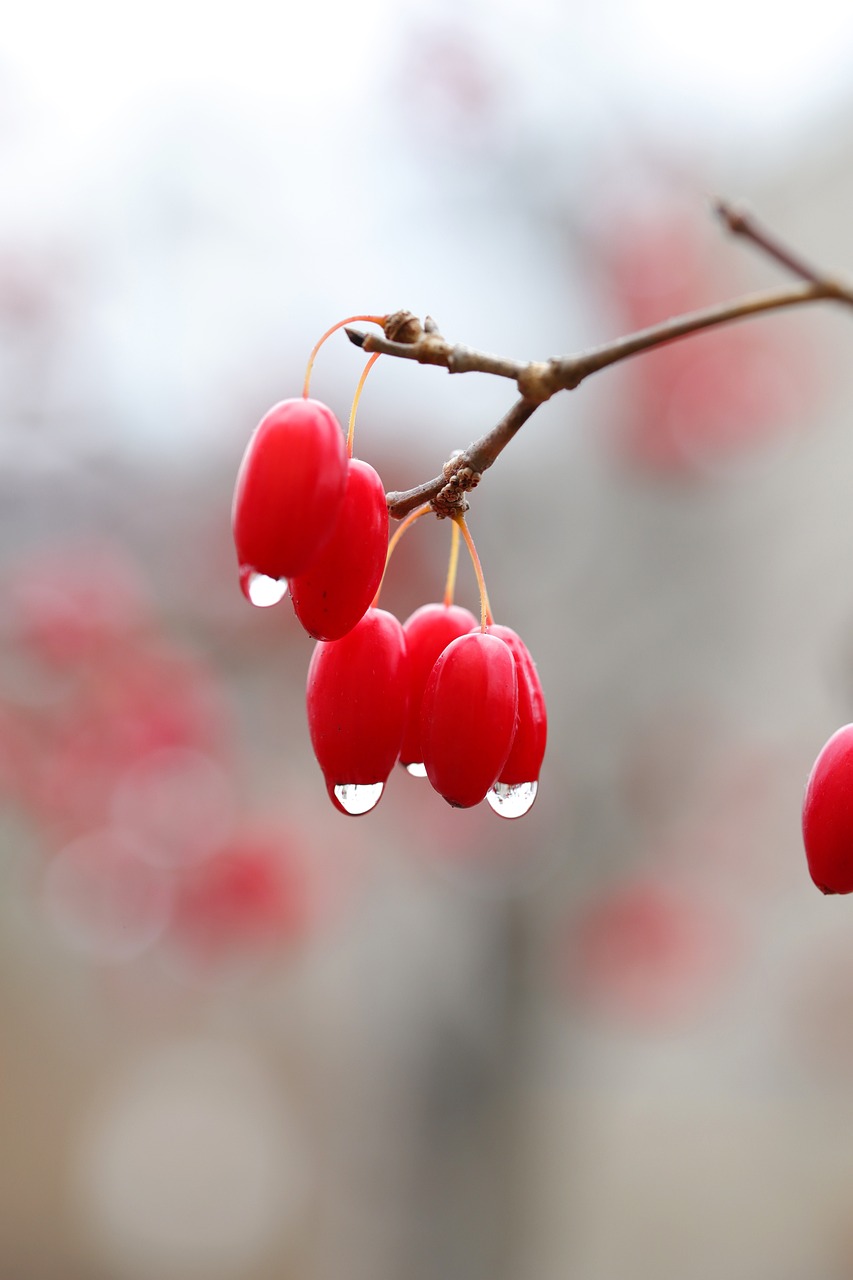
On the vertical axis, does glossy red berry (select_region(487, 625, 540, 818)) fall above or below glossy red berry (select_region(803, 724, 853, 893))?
above

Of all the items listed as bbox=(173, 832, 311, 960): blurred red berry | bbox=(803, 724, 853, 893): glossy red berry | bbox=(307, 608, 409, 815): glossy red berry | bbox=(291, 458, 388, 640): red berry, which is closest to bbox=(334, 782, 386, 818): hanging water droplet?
bbox=(307, 608, 409, 815): glossy red berry

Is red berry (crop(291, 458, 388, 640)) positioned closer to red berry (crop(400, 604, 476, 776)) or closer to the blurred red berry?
red berry (crop(400, 604, 476, 776))

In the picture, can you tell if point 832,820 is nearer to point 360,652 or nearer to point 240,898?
point 360,652

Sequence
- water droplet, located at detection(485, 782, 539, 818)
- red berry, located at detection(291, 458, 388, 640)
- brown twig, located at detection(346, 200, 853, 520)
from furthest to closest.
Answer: water droplet, located at detection(485, 782, 539, 818)
red berry, located at detection(291, 458, 388, 640)
brown twig, located at detection(346, 200, 853, 520)

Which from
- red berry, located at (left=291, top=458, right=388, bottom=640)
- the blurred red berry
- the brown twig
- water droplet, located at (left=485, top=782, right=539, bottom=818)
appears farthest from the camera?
the blurred red berry

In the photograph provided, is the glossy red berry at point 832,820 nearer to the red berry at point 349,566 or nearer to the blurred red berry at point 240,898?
the red berry at point 349,566

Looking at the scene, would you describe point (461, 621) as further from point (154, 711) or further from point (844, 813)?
point (154, 711)

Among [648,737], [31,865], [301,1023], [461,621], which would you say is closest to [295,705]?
[31,865]
